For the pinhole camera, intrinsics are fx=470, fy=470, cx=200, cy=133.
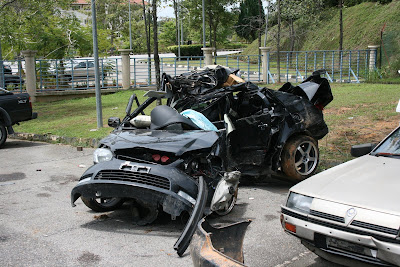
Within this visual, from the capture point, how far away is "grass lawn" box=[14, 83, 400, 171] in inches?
391

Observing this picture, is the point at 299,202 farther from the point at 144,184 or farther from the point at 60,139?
the point at 60,139

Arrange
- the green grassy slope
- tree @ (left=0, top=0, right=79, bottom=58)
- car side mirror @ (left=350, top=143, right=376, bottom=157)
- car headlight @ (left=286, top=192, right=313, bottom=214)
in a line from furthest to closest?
the green grassy slope, tree @ (left=0, top=0, right=79, bottom=58), car side mirror @ (left=350, top=143, right=376, bottom=157), car headlight @ (left=286, top=192, right=313, bottom=214)

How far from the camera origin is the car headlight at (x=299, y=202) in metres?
4.11

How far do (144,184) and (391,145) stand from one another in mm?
2700

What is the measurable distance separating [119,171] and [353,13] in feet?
110

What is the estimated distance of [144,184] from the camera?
17.3 ft

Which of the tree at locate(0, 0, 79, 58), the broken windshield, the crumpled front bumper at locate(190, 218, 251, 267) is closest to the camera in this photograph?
the crumpled front bumper at locate(190, 218, 251, 267)

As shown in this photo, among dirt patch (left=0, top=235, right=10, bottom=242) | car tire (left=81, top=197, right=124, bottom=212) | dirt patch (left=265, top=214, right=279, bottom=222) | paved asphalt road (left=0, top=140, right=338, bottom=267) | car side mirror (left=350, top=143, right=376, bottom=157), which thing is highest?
car side mirror (left=350, top=143, right=376, bottom=157)

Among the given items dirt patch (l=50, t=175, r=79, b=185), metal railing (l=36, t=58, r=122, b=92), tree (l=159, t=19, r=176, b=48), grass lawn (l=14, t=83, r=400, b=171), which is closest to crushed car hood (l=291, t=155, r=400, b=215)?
grass lawn (l=14, t=83, r=400, b=171)

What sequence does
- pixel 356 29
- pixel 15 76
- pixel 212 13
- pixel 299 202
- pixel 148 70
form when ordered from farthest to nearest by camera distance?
pixel 212 13
pixel 356 29
pixel 148 70
pixel 15 76
pixel 299 202

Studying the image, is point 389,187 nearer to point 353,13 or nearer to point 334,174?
point 334,174

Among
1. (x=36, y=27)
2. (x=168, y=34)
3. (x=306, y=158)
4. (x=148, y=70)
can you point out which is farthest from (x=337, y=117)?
(x=168, y=34)

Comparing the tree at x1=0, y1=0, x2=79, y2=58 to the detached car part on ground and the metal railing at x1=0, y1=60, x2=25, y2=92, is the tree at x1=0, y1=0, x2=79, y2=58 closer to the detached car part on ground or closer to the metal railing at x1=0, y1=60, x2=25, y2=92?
the metal railing at x1=0, y1=60, x2=25, y2=92

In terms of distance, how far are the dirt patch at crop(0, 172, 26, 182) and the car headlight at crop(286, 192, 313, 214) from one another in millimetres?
5892
